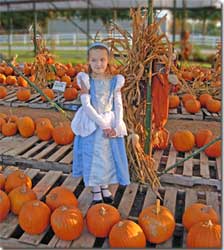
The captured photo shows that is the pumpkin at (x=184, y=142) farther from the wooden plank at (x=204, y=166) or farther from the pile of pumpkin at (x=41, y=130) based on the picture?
the pile of pumpkin at (x=41, y=130)

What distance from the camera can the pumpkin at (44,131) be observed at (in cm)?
370

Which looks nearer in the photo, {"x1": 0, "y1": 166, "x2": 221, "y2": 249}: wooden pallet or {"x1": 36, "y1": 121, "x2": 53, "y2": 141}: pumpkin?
{"x1": 0, "y1": 166, "x2": 221, "y2": 249}: wooden pallet

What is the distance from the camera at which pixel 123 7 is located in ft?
43.6

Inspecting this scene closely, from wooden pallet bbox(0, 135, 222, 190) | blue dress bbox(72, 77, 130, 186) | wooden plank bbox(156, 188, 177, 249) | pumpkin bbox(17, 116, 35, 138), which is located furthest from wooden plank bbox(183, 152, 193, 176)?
pumpkin bbox(17, 116, 35, 138)

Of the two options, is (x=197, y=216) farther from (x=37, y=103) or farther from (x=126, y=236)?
(x=37, y=103)

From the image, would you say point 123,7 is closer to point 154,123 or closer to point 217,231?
point 154,123

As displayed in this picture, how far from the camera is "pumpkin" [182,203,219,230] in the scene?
86.1 inches

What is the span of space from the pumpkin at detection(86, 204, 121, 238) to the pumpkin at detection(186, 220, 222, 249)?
45cm

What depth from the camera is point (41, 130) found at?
3.70 meters

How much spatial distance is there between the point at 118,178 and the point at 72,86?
2802mm

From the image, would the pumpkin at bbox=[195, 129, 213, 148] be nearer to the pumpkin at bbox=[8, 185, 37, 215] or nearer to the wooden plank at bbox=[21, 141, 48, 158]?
the wooden plank at bbox=[21, 141, 48, 158]

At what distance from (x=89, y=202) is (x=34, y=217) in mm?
476

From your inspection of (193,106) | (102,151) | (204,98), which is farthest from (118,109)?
(204,98)

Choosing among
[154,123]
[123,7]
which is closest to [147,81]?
[154,123]
